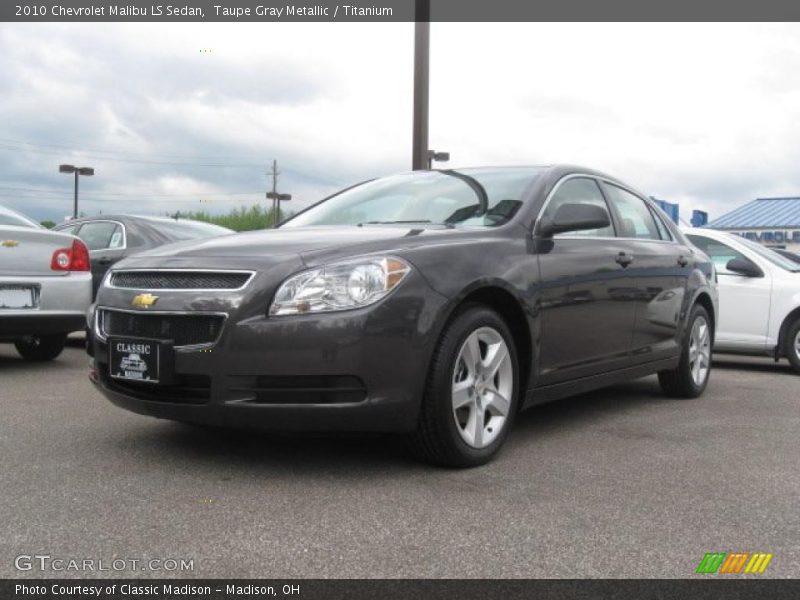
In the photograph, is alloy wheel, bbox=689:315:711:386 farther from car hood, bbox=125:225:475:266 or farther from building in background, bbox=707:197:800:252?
building in background, bbox=707:197:800:252

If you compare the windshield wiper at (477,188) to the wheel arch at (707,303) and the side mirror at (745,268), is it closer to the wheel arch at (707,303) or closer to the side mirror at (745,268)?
the wheel arch at (707,303)

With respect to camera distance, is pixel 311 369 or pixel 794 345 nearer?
pixel 311 369

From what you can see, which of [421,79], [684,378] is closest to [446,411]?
[684,378]

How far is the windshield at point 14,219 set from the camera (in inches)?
277

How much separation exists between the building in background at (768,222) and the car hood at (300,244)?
33542 mm

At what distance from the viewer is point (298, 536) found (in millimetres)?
2865

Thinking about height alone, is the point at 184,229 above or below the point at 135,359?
above

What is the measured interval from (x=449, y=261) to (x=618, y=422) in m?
1.93

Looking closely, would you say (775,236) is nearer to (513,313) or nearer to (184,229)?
(184,229)

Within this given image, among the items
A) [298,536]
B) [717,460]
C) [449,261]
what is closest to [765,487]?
[717,460]

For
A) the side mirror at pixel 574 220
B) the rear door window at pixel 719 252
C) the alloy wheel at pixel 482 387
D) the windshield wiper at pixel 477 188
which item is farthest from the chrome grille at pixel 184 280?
the rear door window at pixel 719 252

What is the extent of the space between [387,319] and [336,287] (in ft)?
0.81

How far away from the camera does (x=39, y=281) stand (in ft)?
21.9

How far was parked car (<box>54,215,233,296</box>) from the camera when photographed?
8688 mm
